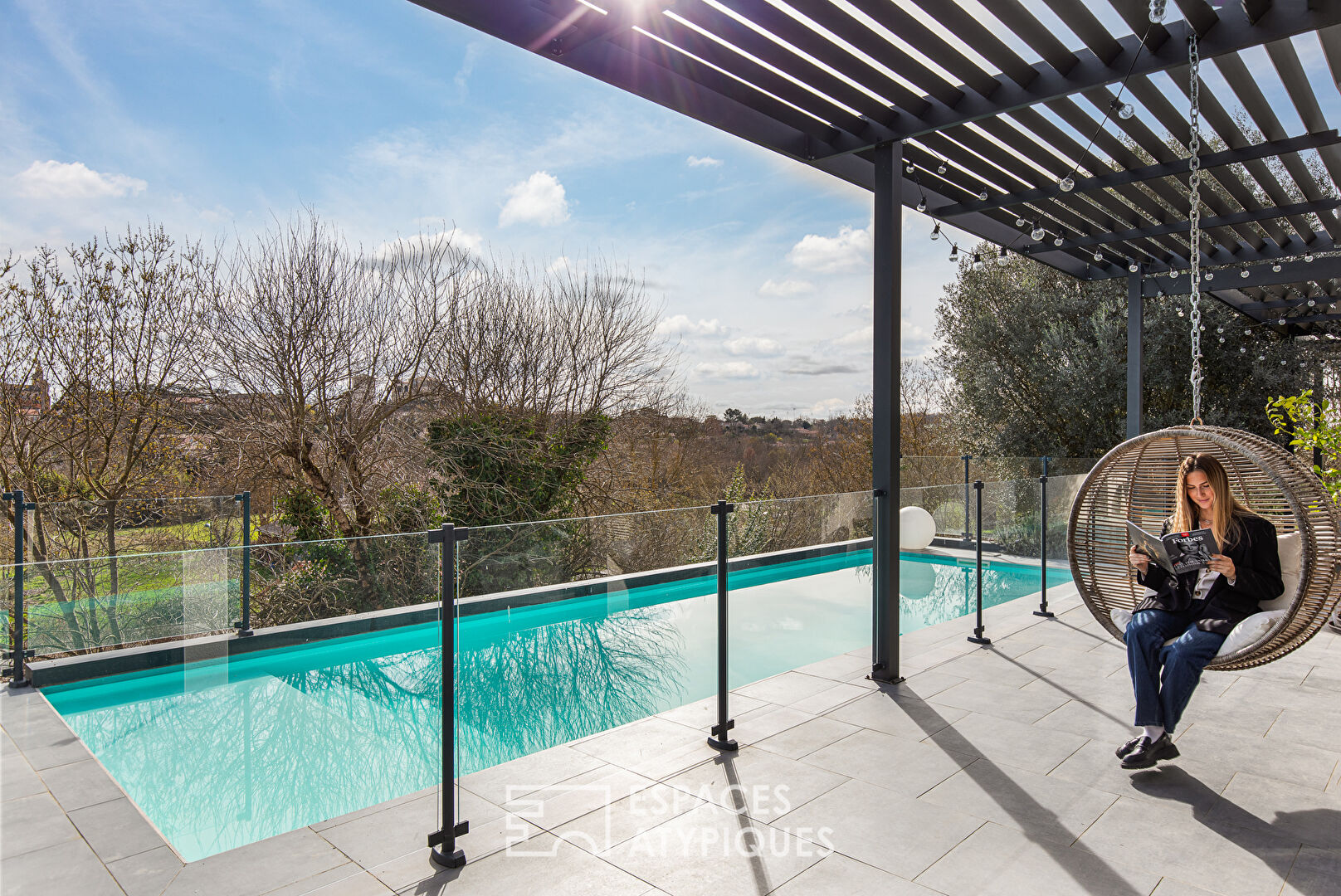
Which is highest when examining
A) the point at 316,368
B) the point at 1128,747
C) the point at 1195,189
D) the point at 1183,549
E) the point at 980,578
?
the point at 1195,189

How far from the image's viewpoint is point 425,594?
263 centimetres

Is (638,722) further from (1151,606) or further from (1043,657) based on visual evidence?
(1043,657)

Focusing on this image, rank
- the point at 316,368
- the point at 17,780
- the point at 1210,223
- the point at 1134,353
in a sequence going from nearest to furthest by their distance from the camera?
the point at 17,780, the point at 1210,223, the point at 1134,353, the point at 316,368

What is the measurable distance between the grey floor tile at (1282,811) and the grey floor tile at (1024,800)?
36 cm

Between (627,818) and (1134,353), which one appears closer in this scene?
(627,818)

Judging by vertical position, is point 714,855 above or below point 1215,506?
below

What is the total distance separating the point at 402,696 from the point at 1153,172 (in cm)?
475

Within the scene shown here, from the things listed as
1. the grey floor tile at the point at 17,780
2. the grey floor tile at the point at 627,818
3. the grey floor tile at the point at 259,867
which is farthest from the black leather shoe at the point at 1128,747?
the grey floor tile at the point at 17,780

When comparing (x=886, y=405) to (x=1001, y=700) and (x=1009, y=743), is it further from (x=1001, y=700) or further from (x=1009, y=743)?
(x=1009, y=743)

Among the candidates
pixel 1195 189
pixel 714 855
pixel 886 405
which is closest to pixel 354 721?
pixel 714 855

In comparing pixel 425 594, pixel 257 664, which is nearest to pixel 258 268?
pixel 257 664

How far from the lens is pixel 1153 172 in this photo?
4.47m

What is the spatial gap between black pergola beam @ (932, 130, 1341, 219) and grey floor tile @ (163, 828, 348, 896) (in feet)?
15.6

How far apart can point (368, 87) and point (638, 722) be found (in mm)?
9745
